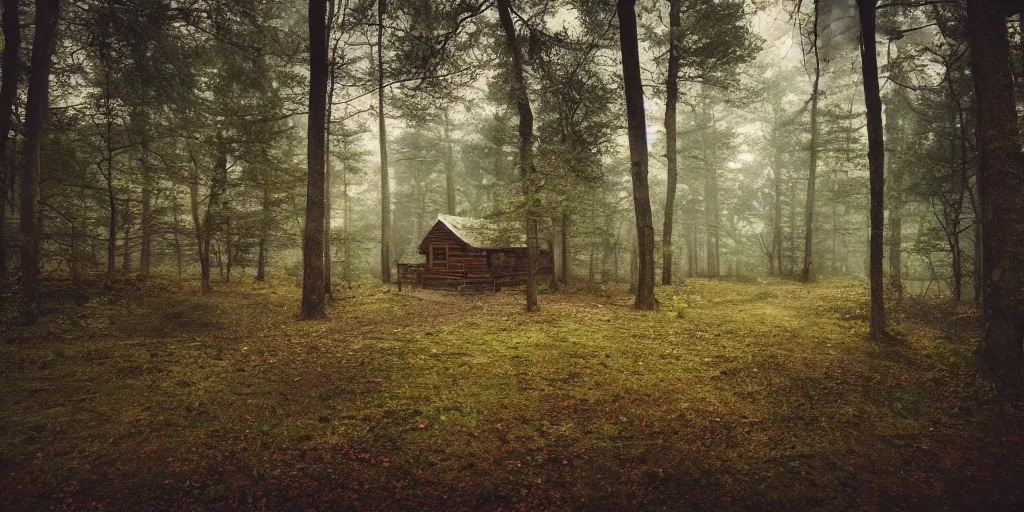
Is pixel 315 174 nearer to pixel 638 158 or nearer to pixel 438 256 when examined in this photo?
pixel 638 158

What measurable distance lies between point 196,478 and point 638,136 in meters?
13.1

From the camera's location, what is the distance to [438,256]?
21.5 metres

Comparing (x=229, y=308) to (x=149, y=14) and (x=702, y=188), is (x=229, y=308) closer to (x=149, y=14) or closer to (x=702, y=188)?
(x=149, y=14)

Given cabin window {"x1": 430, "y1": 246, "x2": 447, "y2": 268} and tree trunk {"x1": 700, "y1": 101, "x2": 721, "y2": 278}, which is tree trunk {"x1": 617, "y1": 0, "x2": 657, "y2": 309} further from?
tree trunk {"x1": 700, "y1": 101, "x2": 721, "y2": 278}

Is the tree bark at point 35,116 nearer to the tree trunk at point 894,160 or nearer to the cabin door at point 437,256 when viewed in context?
the cabin door at point 437,256

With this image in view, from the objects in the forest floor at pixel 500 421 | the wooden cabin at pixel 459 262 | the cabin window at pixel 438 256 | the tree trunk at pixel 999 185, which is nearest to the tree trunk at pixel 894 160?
the forest floor at pixel 500 421

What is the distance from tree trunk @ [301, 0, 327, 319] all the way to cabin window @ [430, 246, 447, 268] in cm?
1030

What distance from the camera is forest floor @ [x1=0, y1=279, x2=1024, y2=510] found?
3443mm

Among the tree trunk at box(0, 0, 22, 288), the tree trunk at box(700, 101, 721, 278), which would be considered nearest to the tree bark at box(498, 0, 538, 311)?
the tree trunk at box(0, 0, 22, 288)

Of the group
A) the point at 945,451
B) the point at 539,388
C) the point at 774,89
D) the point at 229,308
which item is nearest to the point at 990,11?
the point at 945,451

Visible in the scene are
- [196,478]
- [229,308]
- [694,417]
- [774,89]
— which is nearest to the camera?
[196,478]

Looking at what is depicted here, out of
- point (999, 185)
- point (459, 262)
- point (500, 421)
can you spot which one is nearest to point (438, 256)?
point (459, 262)

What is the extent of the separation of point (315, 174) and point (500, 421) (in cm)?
951

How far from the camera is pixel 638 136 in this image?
40.9 feet
